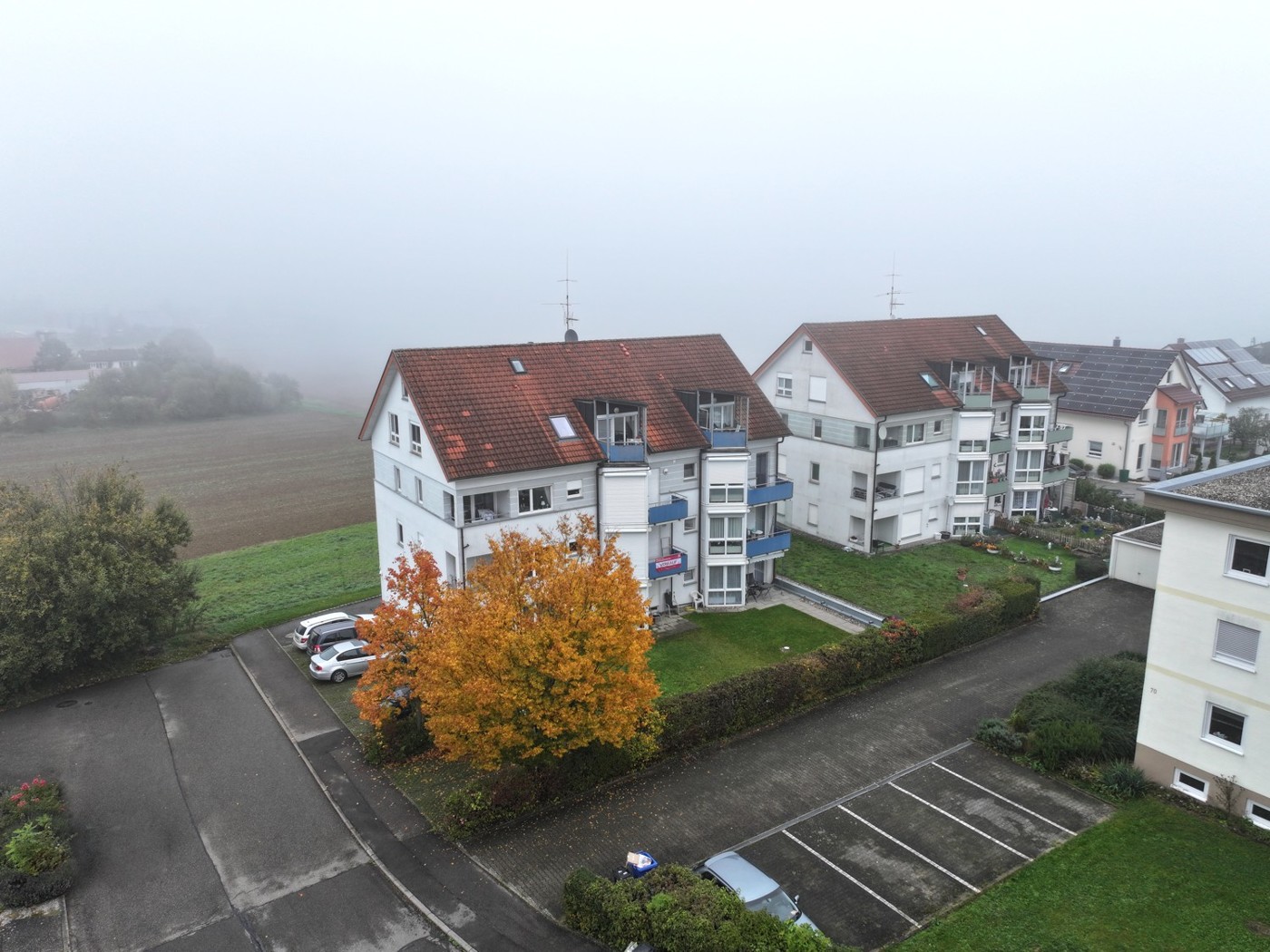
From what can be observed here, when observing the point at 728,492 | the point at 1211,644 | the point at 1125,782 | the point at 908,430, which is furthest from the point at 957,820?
the point at 908,430

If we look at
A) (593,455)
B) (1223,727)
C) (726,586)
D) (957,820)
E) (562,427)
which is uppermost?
(562,427)

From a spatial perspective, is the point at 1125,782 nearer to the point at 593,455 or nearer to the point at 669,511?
the point at 669,511

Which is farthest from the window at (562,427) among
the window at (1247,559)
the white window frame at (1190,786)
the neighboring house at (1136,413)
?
the neighboring house at (1136,413)

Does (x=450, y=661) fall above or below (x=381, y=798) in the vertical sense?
above

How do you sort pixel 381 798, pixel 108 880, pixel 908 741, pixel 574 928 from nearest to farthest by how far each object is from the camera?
pixel 574 928 → pixel 108 880 → pixel 381 798 → pixel 908 741

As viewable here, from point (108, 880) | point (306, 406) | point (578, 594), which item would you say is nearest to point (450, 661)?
point (578, 594)

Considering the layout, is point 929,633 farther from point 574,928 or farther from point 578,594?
point 574,928

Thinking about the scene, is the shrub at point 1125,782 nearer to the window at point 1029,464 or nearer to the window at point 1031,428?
the window at point 1029,464
